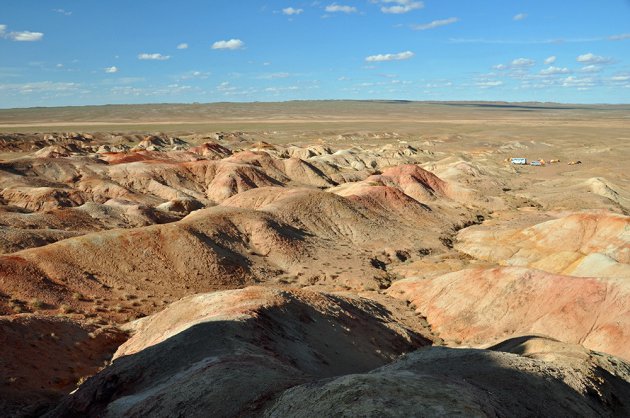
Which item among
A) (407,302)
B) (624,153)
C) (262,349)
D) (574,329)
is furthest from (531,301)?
(624,153)

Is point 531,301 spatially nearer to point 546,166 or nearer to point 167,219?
point 167,219

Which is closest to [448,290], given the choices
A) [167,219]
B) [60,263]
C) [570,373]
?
[570,373]

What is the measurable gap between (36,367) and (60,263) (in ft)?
43.1

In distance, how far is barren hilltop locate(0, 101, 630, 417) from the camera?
1462 centimetres

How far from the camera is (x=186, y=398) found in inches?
546

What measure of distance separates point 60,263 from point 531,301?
90.8ft

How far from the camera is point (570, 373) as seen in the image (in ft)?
52.5

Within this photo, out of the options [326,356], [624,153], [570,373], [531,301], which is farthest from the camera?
[624,153]

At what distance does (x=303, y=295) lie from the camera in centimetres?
2680

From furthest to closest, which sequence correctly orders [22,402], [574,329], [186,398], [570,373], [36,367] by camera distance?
[574,329] < [36,367] < [22,402] < [570,373] < [186,398]

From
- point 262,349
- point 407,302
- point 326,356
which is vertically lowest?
point 407,302

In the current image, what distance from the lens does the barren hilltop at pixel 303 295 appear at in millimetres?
14625

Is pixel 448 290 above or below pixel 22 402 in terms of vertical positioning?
below

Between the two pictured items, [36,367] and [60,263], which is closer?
[36,367]
